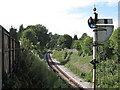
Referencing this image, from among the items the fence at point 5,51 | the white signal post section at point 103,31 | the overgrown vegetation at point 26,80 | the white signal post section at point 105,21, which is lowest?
the overgrown vegetation at point 26,80

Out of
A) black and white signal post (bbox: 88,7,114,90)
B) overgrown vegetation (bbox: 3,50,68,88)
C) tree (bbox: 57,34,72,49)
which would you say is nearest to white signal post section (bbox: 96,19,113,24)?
black and white signal post (bbox: 88,7,114,90)

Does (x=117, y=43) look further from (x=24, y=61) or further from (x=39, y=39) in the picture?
(x=39, y=39)

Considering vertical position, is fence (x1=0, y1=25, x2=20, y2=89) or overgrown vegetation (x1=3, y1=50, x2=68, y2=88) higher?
fence (x1=0, y1=25, x2=20, y2=89)

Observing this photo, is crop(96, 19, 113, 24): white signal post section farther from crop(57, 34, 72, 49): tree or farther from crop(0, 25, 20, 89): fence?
crop(57, 34, 72, 49): tree

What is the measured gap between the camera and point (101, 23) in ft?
16.1

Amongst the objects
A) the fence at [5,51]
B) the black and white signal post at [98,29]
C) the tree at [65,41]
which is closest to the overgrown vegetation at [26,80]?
the fence at [5,51]

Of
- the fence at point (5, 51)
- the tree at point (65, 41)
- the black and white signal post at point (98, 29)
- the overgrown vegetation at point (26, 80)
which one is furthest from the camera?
the tree at point (65, 41)

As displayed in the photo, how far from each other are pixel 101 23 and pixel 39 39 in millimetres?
35189

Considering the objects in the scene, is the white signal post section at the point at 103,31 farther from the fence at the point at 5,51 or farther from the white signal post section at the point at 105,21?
the fence at the point at 5,51

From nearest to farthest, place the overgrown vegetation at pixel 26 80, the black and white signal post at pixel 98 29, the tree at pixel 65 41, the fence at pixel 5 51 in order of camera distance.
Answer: the black and white signal post at pixel 98 29 → the fence at pixel 5 51 → the overgrown vegetation at pixel 26 80 → the tree at pixel 65 41

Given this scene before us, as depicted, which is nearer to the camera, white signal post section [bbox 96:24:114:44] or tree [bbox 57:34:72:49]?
white signal post section [bbox 96:24:114:44]

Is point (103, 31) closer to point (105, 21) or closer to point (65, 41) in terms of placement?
point (105, 21)

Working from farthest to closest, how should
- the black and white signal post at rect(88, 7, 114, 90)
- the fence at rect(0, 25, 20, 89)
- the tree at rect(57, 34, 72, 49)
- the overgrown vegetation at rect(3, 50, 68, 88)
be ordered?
the tree at rect(57, 34, 72, 49), the overgrown vegetation at rect(3, 50, 68, 88), the fence at rect(0, 25, 20, 89), the black and white signal post at rect(88, 7, 114, 90)

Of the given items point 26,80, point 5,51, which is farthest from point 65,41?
point 5,51
